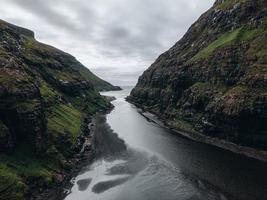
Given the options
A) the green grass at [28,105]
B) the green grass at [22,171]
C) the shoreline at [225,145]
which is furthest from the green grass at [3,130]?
the shoreline at [225,145]

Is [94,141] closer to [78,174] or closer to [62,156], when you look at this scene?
[62,156]

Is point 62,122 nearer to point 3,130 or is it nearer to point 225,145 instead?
point 3,130

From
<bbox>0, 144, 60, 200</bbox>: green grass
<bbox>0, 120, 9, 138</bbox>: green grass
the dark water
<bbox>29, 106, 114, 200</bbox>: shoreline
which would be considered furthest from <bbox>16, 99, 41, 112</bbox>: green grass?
the dark water

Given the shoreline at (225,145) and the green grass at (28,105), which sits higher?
the green grass at (28,105)

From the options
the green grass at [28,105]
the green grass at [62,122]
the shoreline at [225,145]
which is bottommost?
the shoreline at [225,145]

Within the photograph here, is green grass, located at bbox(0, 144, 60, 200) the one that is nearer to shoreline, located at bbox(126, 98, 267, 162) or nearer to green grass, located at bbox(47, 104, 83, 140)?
green grass, located at bbox(47, 104, 83, 140)

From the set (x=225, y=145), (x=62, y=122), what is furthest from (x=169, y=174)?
(x=62, y=122)

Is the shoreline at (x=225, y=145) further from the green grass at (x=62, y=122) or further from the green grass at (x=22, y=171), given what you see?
the green grass at (x=22, y=171)
